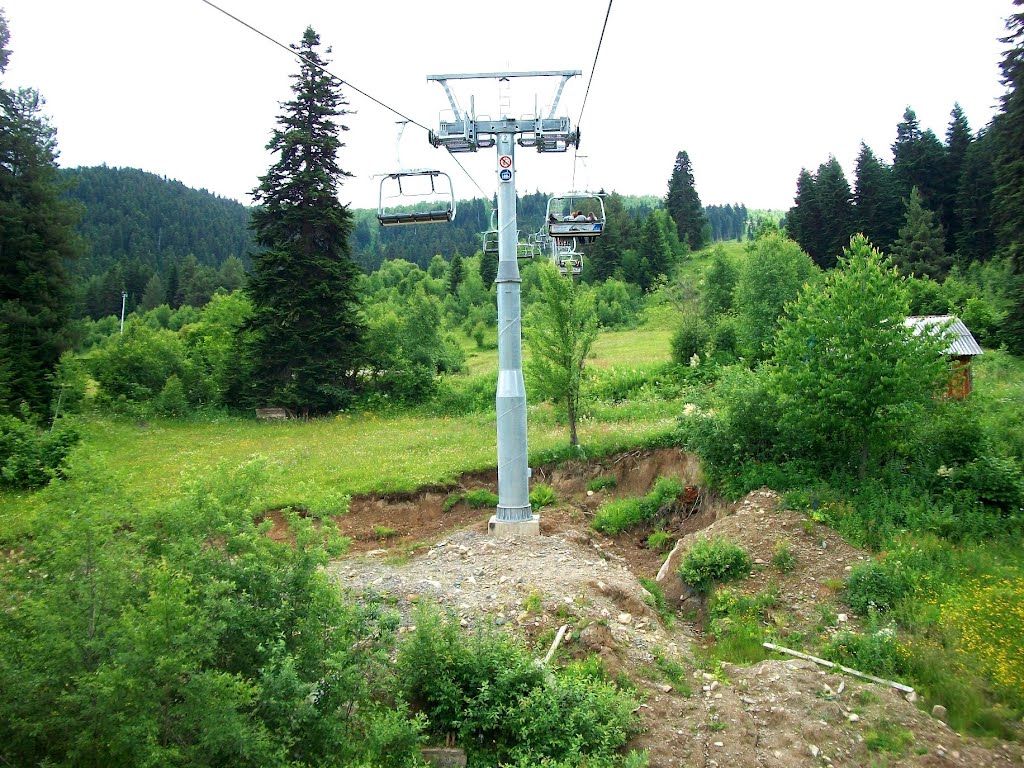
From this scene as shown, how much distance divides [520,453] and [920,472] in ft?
27.7

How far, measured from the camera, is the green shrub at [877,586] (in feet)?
→ 36.2

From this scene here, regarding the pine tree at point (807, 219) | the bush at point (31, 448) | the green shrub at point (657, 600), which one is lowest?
the green shrub at point (657, 600)

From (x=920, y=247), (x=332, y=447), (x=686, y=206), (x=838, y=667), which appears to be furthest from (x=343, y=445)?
(x=686, y=206)

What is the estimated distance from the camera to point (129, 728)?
5.04 metres

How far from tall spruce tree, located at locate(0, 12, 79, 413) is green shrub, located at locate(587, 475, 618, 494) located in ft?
73.3

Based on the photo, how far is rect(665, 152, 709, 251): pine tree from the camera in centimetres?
9859

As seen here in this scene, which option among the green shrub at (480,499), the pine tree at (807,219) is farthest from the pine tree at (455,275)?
the green shrub at (480,499)

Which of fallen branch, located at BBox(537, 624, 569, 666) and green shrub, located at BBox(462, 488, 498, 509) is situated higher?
fallen branch, located at BBox(537, 624, 569, 666)

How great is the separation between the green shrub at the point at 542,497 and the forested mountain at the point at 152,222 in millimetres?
106308

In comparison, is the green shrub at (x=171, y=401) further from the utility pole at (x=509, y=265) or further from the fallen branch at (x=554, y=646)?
the fallen branch at (x=554, y=646)

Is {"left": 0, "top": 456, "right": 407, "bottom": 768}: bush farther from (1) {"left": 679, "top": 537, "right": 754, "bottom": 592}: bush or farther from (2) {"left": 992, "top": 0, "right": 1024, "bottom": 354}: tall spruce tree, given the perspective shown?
(2) {"left": 992, "top": 0, "right": 1024, "bottom": 354}: tall spruce tree

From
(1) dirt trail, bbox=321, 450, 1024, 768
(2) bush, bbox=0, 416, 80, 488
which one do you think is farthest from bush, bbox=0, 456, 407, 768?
(2) bush, bbox=0, 416, 80, 488

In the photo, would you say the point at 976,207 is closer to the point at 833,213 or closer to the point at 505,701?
the point at 833,213

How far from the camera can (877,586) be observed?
1127 cm
